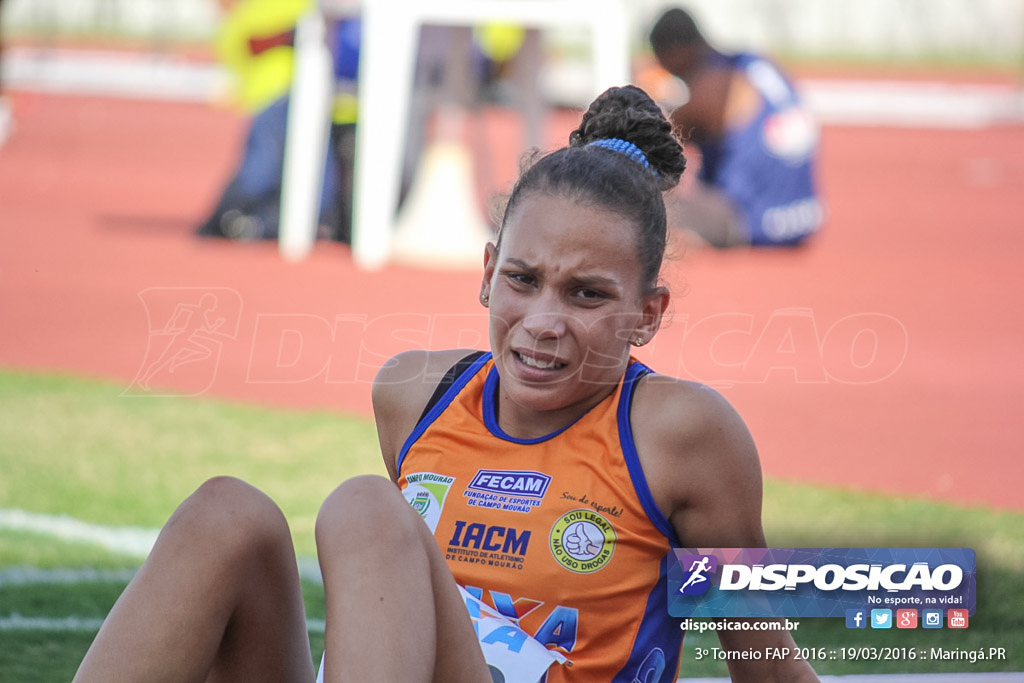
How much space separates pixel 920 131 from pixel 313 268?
1077 cm

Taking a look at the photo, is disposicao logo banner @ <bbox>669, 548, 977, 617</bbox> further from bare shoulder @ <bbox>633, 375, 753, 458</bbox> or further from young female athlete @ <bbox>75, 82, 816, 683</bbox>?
bare shoulder @ <bbox>633, 375, 753, 458</bbox>

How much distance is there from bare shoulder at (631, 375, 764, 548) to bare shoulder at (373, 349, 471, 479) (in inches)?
16.6

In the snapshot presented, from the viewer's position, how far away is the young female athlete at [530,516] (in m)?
1.74

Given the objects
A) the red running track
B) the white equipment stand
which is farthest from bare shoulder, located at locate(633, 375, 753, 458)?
the white equipment stand

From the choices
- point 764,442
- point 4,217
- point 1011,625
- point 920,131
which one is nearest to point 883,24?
point 920,131

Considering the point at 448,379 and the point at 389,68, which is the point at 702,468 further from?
the point at 389,68

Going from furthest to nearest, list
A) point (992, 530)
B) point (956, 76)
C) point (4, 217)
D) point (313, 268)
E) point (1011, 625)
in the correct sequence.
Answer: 1. point (956, 76)
2. point (4, 217)
3. point (313, 268)
4. point (992, 530)
5. point (1011, 625)

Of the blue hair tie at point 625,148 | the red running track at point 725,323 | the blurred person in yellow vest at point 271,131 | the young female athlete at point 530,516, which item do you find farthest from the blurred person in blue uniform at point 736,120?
the young female athlete at point 530,516

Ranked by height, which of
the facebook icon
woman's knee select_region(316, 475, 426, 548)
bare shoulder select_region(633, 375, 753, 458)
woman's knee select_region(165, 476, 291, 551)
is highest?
bare shoulder select_region(633, 375, 753, 458)

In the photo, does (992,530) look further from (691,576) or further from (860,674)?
(691,576)

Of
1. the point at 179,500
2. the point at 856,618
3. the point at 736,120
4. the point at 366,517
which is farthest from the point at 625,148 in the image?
the point at 736,120

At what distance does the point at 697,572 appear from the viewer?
1.94 meters

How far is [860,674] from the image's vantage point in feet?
8.83

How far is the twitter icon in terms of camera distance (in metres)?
2.31
